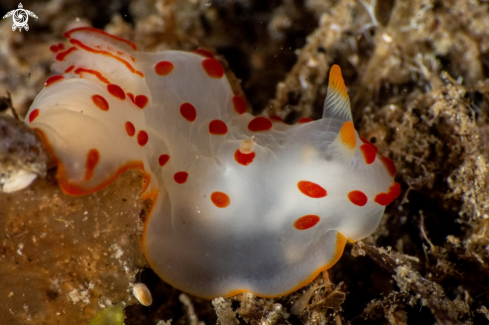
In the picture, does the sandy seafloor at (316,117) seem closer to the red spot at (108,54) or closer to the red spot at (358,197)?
the red spot at (358,197)

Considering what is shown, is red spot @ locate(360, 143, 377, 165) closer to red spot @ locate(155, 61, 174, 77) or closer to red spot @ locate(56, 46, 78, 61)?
red spot @ locate(155, 61, 174, 77)

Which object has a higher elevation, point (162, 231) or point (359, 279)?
point (162, 231)

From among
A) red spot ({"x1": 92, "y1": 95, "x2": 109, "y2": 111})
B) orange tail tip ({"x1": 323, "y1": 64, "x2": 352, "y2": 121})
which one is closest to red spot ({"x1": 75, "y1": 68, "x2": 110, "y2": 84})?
red spot ({"x1": 92, "y1": 95, "x2": 109, "y2": 111})

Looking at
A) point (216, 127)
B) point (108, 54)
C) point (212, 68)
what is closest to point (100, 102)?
point (108, 54)

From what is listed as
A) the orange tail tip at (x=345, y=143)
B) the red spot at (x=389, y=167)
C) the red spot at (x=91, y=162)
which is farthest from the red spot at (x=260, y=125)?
the red spot at (x=91, y=162)

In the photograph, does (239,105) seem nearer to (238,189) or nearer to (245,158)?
(245,158)

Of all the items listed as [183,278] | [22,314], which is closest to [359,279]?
[183,278]

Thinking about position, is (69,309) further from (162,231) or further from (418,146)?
(418,146)
